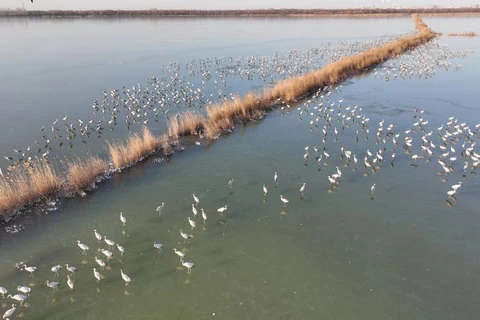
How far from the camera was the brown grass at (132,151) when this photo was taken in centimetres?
1611

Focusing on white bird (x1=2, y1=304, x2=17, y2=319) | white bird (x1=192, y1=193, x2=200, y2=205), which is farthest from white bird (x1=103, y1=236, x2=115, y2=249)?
white bird (x1=192, y1=193, x2=200, y2=205)

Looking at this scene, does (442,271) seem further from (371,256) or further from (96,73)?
(96,73)

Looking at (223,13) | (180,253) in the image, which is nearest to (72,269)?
(180,253)

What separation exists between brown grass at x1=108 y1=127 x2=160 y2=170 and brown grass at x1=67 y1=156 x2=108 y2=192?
24.3 inches

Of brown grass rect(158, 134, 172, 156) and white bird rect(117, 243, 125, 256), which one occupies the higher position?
brown grass rect(158, 134, 172, 156)

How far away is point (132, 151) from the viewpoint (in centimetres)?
1680

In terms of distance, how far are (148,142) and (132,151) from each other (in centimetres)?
113

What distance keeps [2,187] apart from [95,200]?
9.93 feet

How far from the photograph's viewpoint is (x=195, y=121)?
20594 millimetres

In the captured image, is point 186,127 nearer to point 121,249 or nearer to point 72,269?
point 121,249

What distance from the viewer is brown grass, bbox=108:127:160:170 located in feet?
52.9

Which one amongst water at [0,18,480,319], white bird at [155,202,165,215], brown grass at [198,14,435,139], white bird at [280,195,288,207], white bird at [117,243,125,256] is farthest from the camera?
brown grass at [198,14,435,139]

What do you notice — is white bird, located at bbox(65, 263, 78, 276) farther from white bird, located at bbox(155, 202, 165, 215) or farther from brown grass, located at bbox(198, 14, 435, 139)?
brown grass, located at bbox(198, 14, 435, 139)

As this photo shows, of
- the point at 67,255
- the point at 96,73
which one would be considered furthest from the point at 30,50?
the point at 67,255
